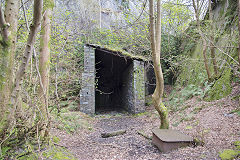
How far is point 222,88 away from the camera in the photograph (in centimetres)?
533

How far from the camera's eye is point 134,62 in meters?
8.51

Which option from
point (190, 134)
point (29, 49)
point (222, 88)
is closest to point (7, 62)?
point (29, 49)

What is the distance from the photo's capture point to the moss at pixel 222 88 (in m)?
5.14

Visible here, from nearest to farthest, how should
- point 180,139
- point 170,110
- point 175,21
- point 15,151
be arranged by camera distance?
point 15,151, point 180,139, point 170,110, point 175,21

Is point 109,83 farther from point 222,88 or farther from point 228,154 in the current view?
point 228,154

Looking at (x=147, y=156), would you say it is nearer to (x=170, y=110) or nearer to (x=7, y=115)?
(x=7, y=115)

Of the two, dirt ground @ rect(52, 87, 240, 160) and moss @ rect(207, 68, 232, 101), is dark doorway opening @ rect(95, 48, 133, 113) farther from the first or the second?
moss @ rect(207, 68, 232, 101)

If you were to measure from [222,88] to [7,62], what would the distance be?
6.20 meters

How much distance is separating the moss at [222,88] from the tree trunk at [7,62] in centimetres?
601

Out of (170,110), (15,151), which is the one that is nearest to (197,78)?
(170,110)

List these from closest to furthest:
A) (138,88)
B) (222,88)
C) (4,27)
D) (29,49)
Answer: (4,27) < (29,49) < (222,88) < (138,88)

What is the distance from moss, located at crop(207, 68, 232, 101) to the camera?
5145 millimetres

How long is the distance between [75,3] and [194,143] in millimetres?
16932

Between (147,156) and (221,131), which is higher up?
(221,131)
